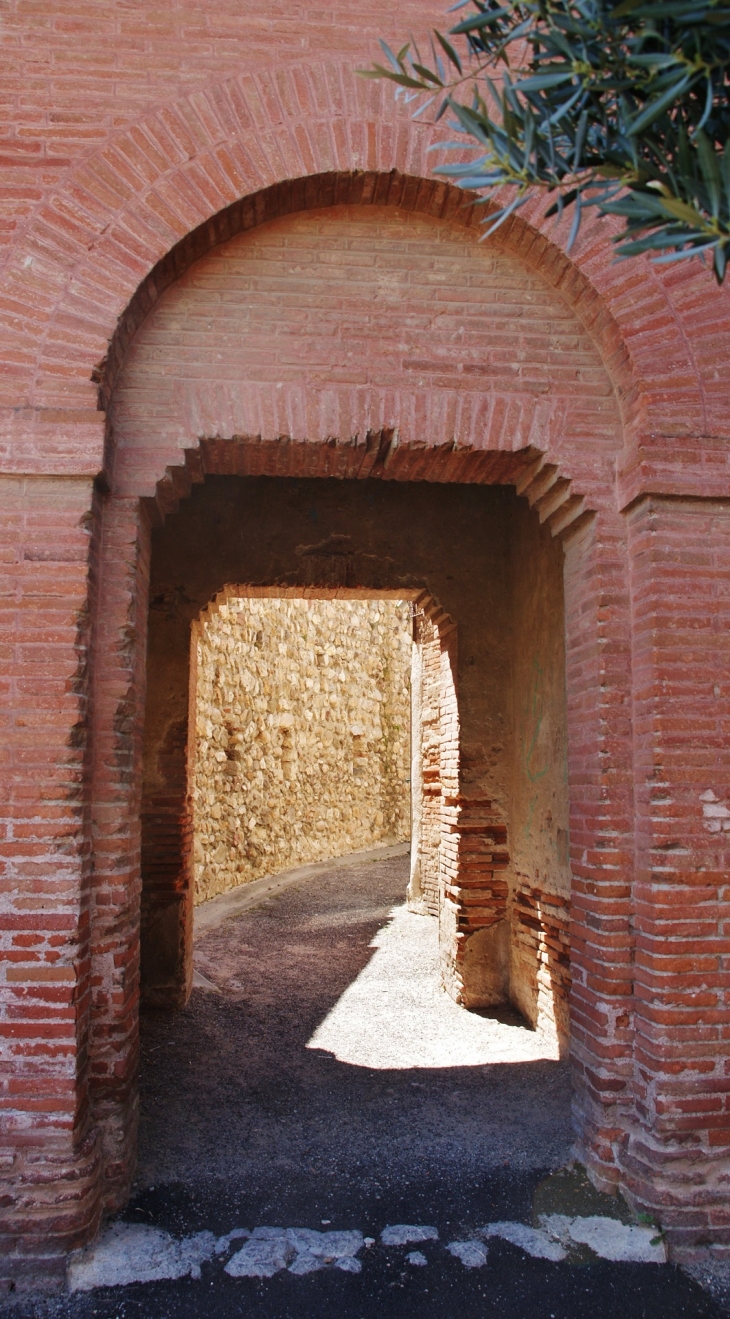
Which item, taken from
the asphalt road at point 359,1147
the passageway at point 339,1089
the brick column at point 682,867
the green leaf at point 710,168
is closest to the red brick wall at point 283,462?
the brick column at point 682,867

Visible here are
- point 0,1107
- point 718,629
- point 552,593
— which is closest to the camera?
point 0,1107

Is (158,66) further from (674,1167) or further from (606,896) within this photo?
(674,1167)

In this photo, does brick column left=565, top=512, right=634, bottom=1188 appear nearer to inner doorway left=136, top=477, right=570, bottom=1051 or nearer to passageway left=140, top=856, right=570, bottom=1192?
passageway left=140, top=856, right=570, bottom=1192

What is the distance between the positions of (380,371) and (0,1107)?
3090mm

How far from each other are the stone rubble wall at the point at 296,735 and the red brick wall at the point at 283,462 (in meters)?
4.78

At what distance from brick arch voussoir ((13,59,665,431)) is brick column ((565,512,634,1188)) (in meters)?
0.75

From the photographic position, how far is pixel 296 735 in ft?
43.2

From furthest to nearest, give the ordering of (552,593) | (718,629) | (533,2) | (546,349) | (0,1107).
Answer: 1. (552,593)
2. (546,349)
3. (718,629)
4. (0,1107)
5. (533,2)

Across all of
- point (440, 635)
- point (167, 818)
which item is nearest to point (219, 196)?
point (440, 635)

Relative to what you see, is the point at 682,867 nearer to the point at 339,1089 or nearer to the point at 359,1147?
the point at 359,1147

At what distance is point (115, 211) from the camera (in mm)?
3354

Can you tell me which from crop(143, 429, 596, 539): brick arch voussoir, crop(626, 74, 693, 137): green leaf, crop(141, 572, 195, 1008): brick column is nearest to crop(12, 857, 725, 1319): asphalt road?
crop(141, 572, 195, 1008): brick column

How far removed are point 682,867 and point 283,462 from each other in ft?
7.60

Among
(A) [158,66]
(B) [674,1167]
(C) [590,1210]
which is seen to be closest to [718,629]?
(B) [674,1167]
